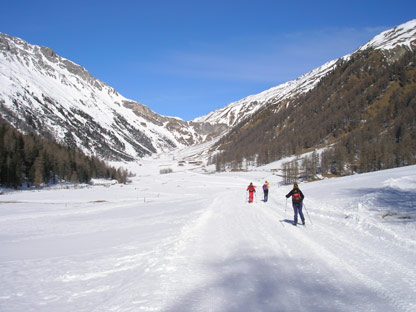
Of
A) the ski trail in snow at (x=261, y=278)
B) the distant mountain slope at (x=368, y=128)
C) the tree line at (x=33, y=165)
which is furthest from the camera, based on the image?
the distant mountain slope at (x=368, y=128)

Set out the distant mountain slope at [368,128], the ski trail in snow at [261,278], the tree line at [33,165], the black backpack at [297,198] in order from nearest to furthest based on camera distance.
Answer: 1. the ski trail in snow at [261,278]
2. the black backpack at [297,198]
3. the tree line at [33,165]
4. the distant mountain slope at [368,128]

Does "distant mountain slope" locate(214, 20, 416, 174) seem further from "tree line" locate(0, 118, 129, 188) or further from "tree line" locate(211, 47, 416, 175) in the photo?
"tree line" locate(0, 118, 129, 188)

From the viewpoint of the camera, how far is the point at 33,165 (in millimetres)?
73812

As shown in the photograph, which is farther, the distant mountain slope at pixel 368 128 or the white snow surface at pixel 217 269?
the distant mountain slope at pixel 368 128

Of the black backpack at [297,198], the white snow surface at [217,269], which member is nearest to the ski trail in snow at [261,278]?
the white snow surface at [217,269]

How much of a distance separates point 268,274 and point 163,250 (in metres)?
3.87

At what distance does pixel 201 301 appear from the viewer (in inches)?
212

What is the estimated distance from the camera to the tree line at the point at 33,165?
67.6m

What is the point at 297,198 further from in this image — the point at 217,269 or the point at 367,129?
the point at 367,129

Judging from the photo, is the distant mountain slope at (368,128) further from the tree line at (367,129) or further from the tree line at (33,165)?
the tree line at (33,165)

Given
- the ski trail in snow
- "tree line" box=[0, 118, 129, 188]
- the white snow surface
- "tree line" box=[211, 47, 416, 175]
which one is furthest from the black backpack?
"tree line" box=[211, 47, 416, 175]

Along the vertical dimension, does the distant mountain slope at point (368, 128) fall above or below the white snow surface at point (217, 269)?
above

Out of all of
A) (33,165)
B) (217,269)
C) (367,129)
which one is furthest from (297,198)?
(367,129)

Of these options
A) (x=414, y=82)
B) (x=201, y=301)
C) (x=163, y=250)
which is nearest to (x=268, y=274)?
(x=201, y=301)
